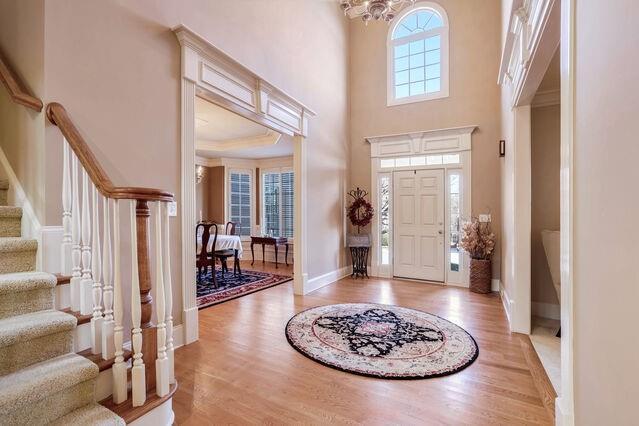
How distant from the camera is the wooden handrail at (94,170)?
145 centimetres

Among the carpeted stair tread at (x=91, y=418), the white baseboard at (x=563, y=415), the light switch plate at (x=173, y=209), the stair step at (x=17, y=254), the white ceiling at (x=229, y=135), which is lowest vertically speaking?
the white baseboard at (x=563, y=415)

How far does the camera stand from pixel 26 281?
61.1 inches

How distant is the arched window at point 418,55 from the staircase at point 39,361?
5.47m

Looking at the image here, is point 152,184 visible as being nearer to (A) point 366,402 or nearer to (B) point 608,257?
(A) point 366,402

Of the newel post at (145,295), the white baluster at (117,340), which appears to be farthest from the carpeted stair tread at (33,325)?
the newel post at (145,295)

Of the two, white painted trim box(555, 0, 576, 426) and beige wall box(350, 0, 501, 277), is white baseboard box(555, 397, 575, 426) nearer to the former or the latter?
white painted trim box(555, 0, 576, 426)

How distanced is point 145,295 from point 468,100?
530 cm

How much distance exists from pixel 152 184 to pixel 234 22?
203 cm

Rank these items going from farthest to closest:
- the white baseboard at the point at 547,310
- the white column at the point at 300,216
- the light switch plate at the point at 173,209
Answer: the white column at the point at 300,216 < the white baseboard at the point at 547,310 < the light switch plate at the point at 173,209

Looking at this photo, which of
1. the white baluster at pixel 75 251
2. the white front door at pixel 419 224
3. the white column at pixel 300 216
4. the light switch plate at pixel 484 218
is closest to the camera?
the white baluster at pixel 75 251

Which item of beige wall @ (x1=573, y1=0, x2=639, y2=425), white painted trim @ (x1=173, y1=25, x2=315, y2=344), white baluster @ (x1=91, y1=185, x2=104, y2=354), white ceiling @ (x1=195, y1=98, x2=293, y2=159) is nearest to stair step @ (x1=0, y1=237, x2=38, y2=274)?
white baluster @ (x1=91, y1=185, x2=104, y2=354)

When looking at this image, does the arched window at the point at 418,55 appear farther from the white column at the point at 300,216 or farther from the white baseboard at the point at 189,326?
the white baseboard at the point at 189,326

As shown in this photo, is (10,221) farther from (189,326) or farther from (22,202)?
(189,326)

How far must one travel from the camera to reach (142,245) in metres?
1.52
